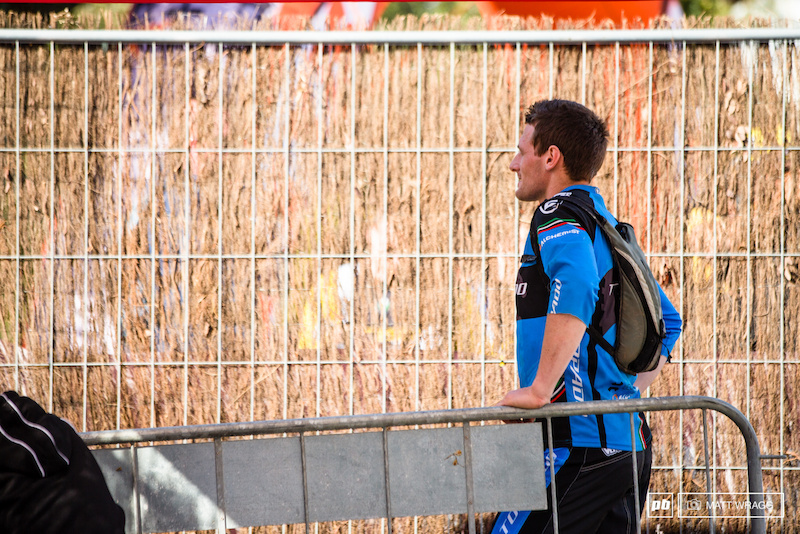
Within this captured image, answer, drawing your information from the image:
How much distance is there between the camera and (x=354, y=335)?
4.44 m

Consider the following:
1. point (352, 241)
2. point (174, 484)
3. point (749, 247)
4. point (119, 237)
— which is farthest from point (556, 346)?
point (119, 237)

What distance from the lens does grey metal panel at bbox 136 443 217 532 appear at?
2.66 meters

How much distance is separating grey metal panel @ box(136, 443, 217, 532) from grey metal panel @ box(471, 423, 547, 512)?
1.04 metres

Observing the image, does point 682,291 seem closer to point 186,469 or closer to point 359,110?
point 359,110

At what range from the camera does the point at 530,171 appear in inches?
102

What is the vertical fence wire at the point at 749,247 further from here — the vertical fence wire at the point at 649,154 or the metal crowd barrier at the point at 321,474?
the metal crowd barrier at the point at 321,474

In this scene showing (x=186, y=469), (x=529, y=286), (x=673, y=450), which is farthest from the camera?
(x=673, y=450)

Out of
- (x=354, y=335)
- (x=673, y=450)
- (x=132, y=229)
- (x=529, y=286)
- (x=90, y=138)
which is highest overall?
(x=90, y=138)

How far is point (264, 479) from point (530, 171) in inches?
62.3

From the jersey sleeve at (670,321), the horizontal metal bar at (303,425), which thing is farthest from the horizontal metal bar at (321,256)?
the horizontal metal bar at (303,425)

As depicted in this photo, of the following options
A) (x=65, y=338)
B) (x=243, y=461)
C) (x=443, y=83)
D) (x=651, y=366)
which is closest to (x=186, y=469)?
(x=243, y=461)

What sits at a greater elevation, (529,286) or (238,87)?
(238,87)

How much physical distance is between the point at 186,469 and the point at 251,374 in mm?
1749

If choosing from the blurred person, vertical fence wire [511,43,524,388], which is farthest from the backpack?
vertical fence wire [511,43,524,388]
